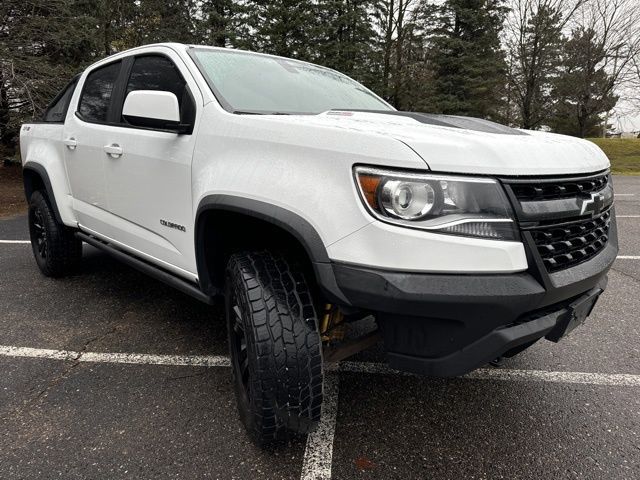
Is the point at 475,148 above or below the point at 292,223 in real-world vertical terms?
above

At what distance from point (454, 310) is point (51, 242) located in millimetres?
3513

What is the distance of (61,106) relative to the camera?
370 centimetres

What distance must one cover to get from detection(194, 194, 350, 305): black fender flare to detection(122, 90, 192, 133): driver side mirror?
43 cm

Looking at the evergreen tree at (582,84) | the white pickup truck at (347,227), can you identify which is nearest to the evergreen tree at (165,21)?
the white pickup truck at (347,227)

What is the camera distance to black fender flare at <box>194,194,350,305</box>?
151 centimetres

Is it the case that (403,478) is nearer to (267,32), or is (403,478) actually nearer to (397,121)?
(397,121)

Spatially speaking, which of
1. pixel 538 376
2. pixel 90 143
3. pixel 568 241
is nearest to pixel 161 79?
pixel 90 143

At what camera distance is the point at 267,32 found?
62.2 ft

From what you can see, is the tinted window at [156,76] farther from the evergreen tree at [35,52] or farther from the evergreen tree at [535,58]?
the evergreen tree at [535,58]

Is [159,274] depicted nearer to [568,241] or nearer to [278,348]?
[278,348]

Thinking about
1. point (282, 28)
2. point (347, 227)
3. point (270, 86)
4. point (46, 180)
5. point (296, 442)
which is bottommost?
Result: point (296, 442)

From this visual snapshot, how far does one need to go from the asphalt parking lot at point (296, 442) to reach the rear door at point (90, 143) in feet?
2.61

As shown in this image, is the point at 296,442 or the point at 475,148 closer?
the point at 475,148

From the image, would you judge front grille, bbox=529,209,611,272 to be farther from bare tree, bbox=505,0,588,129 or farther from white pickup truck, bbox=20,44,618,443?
bare tree, bbox=505,0,588,129
